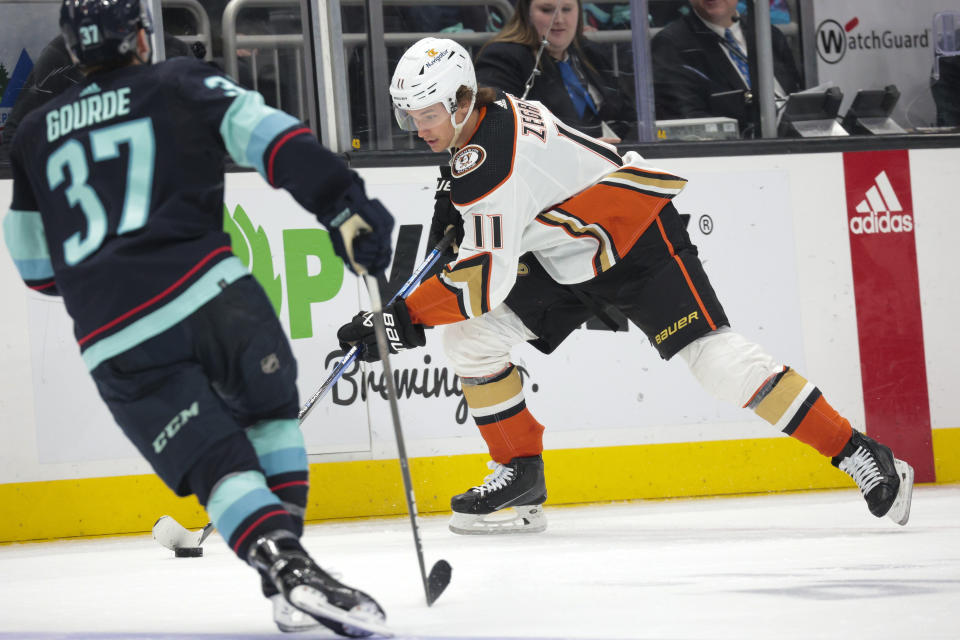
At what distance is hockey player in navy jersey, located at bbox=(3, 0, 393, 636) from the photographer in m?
1.72

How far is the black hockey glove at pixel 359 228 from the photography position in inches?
68.9

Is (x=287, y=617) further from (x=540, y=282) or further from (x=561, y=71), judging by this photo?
(x=561, y=71)

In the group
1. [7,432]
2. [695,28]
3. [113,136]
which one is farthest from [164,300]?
[695,28]

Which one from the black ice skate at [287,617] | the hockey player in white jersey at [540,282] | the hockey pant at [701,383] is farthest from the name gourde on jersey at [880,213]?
the black ice skate at [287,617]

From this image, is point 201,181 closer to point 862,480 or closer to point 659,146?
point 862,480

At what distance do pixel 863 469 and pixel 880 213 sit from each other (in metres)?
1.53

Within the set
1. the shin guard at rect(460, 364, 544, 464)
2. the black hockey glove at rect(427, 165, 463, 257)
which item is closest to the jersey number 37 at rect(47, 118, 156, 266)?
the black hockey glove at rect(427, 165, 463, 257)

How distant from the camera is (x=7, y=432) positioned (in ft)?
11.7

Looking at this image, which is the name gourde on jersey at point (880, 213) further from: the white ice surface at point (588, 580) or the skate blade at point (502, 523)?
the skate blade at point (502, 523)

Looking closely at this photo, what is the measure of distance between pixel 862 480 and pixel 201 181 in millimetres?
1816

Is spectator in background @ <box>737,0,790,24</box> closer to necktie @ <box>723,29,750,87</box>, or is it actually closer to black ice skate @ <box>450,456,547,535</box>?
necktie @ <box>723,29,750,87</box>

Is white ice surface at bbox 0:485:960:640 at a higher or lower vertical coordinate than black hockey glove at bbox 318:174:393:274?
lower

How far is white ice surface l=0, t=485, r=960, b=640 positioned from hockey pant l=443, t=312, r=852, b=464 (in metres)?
0.26

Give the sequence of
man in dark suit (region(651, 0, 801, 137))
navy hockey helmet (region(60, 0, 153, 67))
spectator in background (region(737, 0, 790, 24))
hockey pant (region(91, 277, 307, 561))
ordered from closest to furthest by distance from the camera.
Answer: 1. hockey pant (region(91, 277, 307, 561))
2. navy hockey helmet (region(60, 0, 153, 67))
3. man in dark suit (region(651, 0, 801, 137))
4. spectator in background (region(737, 0, 790, 24))
